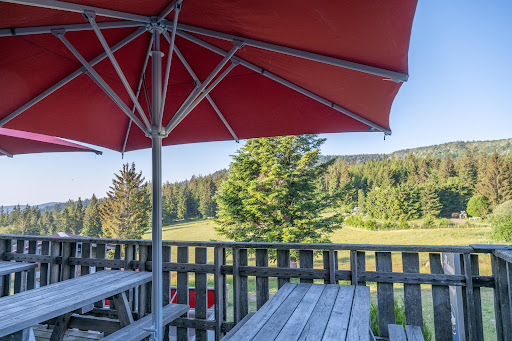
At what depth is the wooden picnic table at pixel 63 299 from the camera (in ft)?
5.04

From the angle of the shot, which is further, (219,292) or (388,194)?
(388,194)

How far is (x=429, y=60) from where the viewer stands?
52156 millimetres

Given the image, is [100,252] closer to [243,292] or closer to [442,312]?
[243,292]

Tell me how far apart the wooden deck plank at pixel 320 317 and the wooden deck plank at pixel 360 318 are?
0.35ft

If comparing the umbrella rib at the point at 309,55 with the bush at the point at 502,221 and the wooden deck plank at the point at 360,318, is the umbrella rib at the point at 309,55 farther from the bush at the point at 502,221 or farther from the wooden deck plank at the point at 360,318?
the bush at the point at 502,221

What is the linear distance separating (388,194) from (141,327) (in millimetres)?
33491

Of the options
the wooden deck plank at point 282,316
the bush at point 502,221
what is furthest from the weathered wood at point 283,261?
the bush at point 502,221

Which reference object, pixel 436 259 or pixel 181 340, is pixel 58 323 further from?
pixel 436 259

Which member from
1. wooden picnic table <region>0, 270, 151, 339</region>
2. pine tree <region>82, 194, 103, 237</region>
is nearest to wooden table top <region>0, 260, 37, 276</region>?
wooden picnic table <region>0, 270, 151, 339</region>

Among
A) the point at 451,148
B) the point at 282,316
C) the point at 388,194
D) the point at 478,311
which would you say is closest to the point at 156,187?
the point at 282,316

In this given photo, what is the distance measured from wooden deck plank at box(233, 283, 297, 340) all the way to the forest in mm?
26669

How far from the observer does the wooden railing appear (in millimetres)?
2061

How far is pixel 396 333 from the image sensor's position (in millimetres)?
2012

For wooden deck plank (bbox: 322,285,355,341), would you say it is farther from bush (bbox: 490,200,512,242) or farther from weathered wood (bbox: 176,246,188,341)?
bush (bbox: 490,200,512,242)
